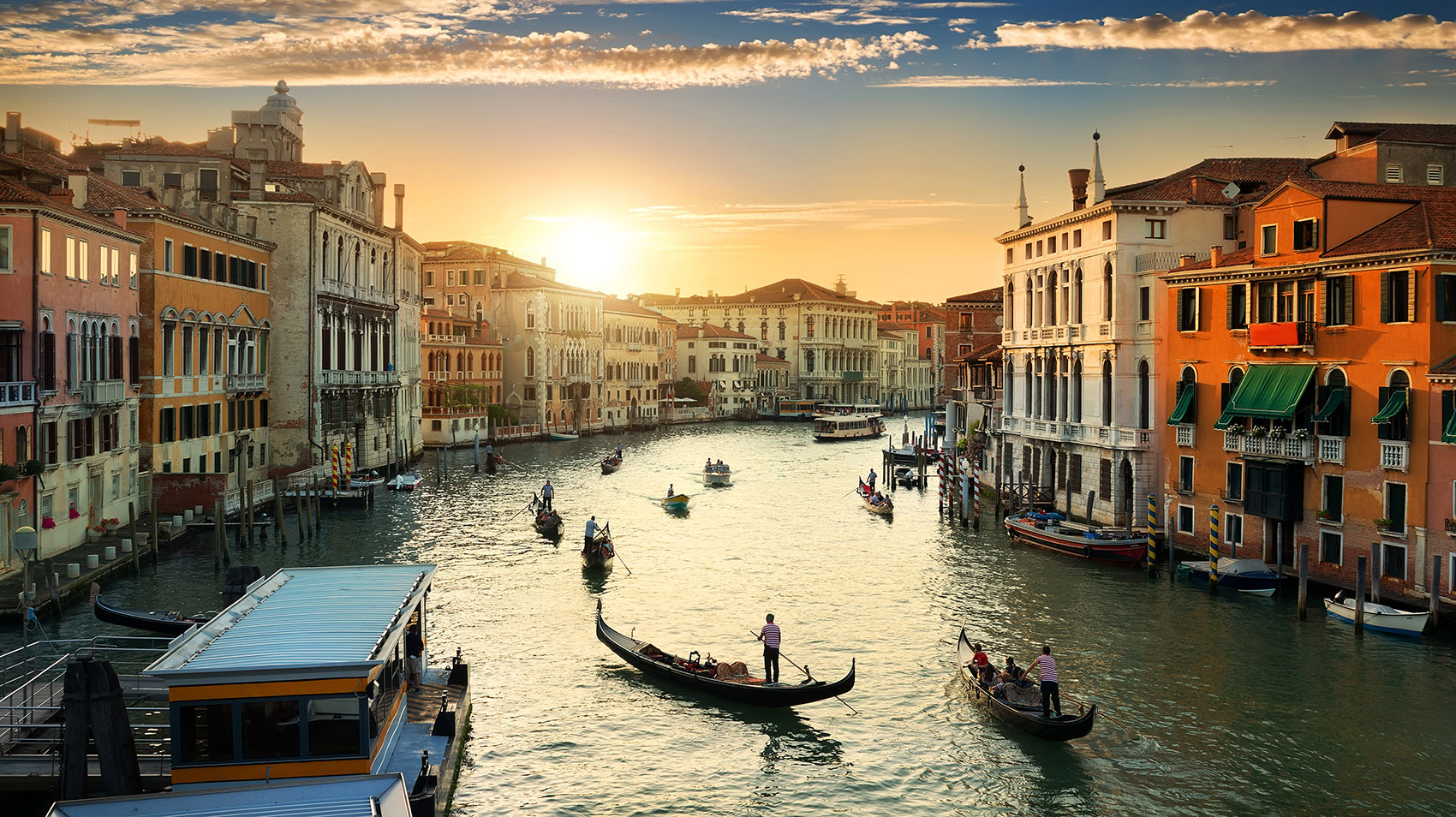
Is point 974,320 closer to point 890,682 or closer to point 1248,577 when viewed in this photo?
point 1248,577

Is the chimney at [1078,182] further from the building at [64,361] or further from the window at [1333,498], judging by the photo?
the building at [64,361]

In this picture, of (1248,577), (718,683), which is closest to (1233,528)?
(1248,577)

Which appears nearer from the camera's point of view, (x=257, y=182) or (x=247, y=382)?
(x=247, y=382)

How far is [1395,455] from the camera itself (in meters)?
22.5

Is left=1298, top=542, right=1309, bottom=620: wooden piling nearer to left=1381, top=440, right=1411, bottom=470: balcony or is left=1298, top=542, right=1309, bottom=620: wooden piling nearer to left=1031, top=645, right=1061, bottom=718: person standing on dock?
left=1381, top=440, right=1411, bottom=470: balcony

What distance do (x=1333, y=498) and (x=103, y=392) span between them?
27031 millimetres

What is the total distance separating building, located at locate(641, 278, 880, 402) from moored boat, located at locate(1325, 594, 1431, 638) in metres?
94.8

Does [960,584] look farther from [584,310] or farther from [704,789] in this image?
[584,310]

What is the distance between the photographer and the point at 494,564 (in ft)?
96.7

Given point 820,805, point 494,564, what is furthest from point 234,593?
point 494,564

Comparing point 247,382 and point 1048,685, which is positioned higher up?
point 247,382

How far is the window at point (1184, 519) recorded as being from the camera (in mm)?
28781

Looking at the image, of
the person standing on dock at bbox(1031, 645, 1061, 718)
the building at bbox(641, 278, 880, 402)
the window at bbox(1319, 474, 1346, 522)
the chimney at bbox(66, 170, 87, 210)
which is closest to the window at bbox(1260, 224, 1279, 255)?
the window at bbox(1319, 474, 1346, 522)

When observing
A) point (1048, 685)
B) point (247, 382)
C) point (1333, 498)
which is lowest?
point (1048, 685)
